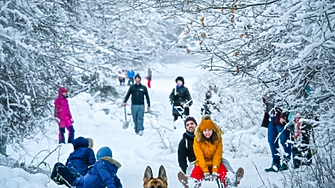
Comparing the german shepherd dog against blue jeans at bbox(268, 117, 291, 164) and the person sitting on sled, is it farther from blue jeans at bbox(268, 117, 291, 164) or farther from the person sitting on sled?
blue jeans at bbox(268, 117, 291, 164)

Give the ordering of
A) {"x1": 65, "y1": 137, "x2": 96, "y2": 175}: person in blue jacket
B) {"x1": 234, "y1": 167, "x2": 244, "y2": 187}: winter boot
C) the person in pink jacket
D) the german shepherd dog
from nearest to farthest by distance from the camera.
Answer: the german shepherd dog, {"x1": 234, "y1": 167, "x2": 244, "y2": 187}: winter boot, {"x1": 65, "y1": 137, "x2": 96, "y2": 175}: person in blue jacket, the person in pink jacket

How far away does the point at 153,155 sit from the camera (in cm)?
1109

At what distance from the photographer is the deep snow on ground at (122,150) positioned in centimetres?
746

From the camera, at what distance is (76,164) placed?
25.4ft

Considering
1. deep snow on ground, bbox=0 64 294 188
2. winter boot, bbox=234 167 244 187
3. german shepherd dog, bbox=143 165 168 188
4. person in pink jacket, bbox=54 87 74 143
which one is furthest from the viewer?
person in pink jacket, bbox=54 87 74 143

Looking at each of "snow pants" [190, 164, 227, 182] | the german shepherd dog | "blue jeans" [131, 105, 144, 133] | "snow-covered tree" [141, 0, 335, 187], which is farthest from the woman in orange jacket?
"blue jeans" [131, 105, 144, 133]

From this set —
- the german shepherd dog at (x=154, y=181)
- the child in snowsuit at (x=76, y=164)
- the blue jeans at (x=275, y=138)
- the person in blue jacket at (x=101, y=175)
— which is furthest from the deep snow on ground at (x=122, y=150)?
the german shepherd dog at (x=154, y=181)

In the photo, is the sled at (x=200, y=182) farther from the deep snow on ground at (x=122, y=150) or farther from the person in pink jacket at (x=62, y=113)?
the person in pink jacket at (x=62, y=113)

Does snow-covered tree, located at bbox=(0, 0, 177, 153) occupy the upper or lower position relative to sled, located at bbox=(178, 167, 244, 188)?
upper

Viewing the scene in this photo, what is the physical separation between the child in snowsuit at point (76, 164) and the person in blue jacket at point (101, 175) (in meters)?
0.55

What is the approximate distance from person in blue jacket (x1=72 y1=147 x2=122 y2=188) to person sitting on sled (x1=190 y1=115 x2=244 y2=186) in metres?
1.37

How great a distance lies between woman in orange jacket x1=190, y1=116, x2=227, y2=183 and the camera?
23.6ft

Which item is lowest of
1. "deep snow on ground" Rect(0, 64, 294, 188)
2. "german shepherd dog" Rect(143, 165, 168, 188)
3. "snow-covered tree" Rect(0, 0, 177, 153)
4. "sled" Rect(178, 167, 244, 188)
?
"deep snow on ground" Rect(0, 64, 294, 188)

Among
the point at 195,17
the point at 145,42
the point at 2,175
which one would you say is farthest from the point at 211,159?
the point at 145,42
